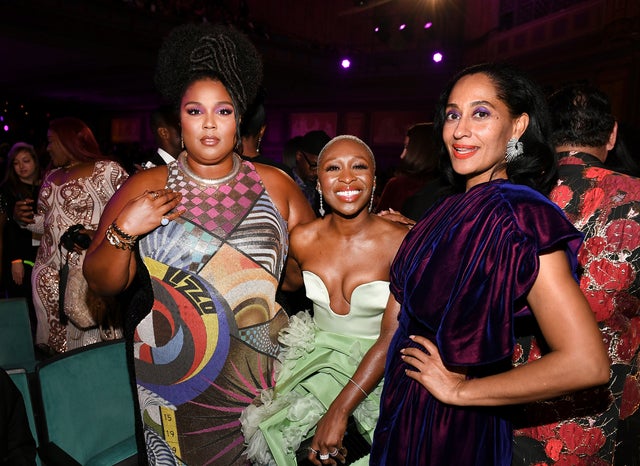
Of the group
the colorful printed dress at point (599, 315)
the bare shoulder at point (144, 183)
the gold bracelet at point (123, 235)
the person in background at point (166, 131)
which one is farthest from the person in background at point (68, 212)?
the colorful printed dress at point (599, 315)

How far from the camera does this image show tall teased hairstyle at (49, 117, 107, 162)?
144 inches

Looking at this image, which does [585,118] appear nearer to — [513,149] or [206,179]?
[513,149]

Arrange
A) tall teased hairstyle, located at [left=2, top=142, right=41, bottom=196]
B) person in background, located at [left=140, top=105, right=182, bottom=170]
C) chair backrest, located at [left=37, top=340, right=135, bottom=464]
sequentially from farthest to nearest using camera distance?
tall teased hairstyle, located at [left=2, top=142, right=41, bottom=196], person in background, located at [left=140, top=105, right=182, bottom=170], chair backrest, located at [left=37, top=340, right=135, bottom=464]

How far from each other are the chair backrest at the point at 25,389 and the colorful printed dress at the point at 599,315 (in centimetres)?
206

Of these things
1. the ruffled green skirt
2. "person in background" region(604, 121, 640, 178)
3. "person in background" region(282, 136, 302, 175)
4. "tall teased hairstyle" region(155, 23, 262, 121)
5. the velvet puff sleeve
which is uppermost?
"person in background" region(282, 136, 302, 175)

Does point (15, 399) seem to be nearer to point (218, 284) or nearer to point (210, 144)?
point (218, 284)

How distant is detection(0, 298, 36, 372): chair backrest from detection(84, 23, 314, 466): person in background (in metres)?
1.77

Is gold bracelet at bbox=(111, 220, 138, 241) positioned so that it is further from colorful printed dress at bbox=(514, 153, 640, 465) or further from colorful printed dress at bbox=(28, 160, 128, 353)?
colorful printed dress at bbox=(28, 160, 128, 353)

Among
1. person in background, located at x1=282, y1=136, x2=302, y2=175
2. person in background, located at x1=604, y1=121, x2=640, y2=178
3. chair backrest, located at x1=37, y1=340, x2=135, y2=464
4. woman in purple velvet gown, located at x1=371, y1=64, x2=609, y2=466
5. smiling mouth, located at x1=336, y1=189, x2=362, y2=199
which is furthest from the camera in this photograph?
person in background, located at x1=282, y1=136, x2=302, y2=175

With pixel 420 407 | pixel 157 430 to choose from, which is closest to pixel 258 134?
pixel 157 430

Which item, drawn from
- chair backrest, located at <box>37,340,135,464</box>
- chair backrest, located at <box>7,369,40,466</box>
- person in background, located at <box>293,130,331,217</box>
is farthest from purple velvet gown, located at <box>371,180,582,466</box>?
person in background, located at <box>293,130,331,217</box>

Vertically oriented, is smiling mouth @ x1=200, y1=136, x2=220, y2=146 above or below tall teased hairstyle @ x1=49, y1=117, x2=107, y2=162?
below

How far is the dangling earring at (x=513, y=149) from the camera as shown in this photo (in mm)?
1430

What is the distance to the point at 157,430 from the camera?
6.18 feet
